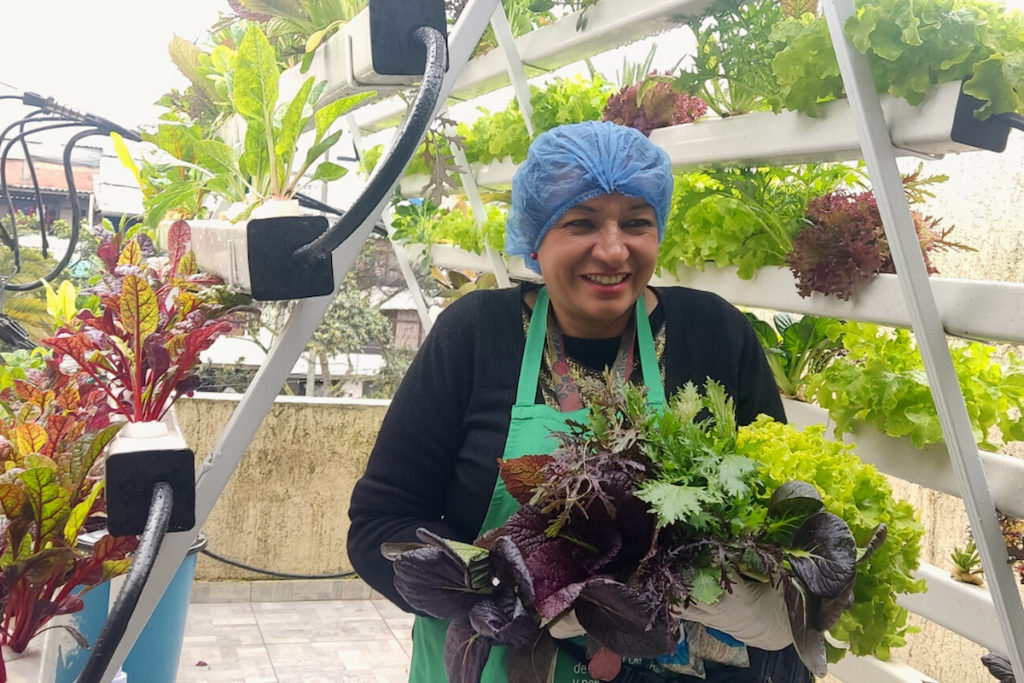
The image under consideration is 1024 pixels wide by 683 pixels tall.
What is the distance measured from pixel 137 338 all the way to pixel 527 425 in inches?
25.1

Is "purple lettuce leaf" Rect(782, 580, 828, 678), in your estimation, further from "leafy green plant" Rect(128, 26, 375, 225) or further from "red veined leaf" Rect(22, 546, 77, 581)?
"leafy green plant" Rect(128, 26, 375, 225)

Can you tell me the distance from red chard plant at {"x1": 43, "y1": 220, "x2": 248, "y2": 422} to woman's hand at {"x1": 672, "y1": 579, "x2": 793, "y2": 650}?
927mm

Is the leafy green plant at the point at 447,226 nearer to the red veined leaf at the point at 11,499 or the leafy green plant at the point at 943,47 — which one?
the leafy green plant at the point at 943,47

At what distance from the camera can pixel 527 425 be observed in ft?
4.78

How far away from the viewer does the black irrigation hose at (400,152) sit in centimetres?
105

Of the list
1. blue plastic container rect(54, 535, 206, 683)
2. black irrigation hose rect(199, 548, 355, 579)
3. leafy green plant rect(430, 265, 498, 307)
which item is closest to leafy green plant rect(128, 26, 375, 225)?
blue plastic container rect(54, 535, 206, 683)

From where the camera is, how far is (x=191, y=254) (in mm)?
1968

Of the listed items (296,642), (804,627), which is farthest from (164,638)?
(804,627)

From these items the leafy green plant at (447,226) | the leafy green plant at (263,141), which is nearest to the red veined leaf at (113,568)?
the leafy green plant at (263,141)

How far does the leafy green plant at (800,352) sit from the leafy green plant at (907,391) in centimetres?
22

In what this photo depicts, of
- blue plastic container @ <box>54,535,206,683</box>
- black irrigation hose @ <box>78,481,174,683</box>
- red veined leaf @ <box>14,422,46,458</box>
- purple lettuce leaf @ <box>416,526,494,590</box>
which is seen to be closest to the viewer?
black irrigation hose @ <box>78,481,174,683</box>

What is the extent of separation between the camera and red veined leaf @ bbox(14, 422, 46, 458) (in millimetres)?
1320

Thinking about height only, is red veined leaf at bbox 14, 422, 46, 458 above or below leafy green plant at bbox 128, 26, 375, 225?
below

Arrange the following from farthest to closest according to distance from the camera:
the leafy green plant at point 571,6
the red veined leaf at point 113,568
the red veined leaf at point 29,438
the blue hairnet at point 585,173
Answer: the leafy green plant at point 571,6, the blue hairnet at point 585,173, the red veined leaf at point 29,438, the red veined leaf at point 113,568
